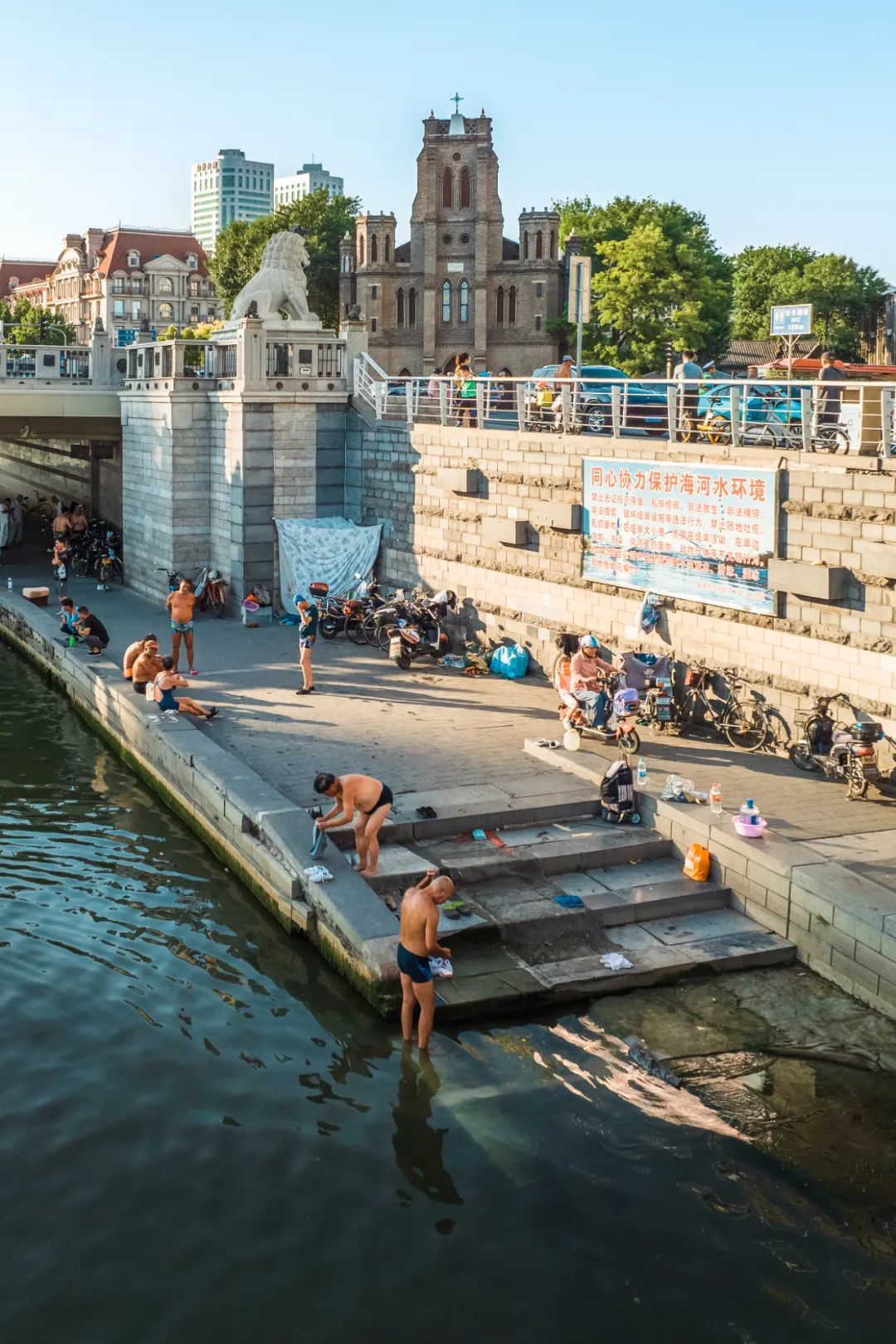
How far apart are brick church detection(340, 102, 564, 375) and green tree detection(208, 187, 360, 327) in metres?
2.04

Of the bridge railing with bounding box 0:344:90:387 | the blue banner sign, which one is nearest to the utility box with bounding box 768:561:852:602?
the blue banner sign

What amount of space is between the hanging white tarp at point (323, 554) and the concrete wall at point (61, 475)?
1262 centimetres

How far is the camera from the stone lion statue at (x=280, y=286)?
90.7ft

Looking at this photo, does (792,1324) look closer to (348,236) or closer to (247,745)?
(247,745)

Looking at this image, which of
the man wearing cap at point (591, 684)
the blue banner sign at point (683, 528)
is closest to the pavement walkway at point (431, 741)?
the man wearing cap at point (591, 684)

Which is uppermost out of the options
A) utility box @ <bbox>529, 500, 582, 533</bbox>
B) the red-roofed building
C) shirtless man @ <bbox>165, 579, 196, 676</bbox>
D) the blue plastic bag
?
the red-roofed building

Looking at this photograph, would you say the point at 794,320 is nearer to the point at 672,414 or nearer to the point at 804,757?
the point at 672,414

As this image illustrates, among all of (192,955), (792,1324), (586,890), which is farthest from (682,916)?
(792,1324)

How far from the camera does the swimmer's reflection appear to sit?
336 inches

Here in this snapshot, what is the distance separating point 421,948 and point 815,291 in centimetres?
6027

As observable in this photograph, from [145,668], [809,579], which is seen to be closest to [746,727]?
[809,579]

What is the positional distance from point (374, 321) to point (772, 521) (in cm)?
7088

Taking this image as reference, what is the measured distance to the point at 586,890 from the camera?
1274 centimetres

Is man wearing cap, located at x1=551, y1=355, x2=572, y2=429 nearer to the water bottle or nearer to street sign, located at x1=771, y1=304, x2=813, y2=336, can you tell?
street sign, located at x1=771, y1=304, x2=813, y2=336
